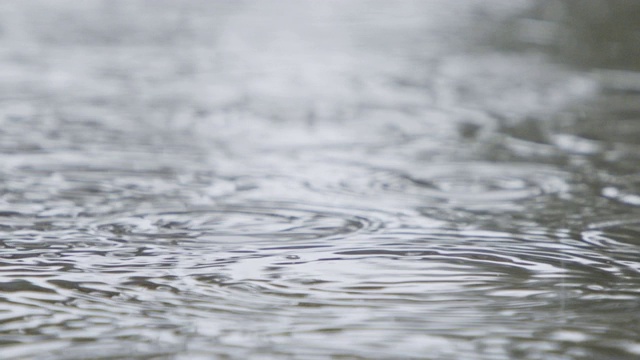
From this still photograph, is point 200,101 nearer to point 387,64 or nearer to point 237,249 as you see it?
Result: point 387,64

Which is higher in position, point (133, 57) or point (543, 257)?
point (133, 57)

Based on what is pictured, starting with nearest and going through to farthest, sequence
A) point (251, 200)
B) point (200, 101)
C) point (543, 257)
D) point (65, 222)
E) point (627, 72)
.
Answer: point (543, 257)
point (65, 222)
point (251, 200)
point (200, 101)
point (627, 72)

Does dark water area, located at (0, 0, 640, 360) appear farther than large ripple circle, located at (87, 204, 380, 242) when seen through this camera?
No

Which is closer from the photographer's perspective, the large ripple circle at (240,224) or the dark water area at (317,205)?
the dark water area at (317,205)

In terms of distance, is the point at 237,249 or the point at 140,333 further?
the point at 237,249

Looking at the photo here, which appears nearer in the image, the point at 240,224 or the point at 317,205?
the point at 240,224

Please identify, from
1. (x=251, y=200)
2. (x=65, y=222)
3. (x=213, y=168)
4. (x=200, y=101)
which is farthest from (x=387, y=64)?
(x=65, y=222)

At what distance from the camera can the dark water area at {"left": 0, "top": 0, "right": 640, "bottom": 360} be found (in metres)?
0.95

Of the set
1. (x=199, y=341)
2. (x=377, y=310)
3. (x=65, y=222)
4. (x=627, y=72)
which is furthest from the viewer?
(x=627, y=72)

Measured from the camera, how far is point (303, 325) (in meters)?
0.96

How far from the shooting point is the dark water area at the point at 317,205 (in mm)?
950

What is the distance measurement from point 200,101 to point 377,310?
5.62 feet

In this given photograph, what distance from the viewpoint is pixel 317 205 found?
1526mm

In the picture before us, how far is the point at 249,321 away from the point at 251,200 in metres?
0.59
